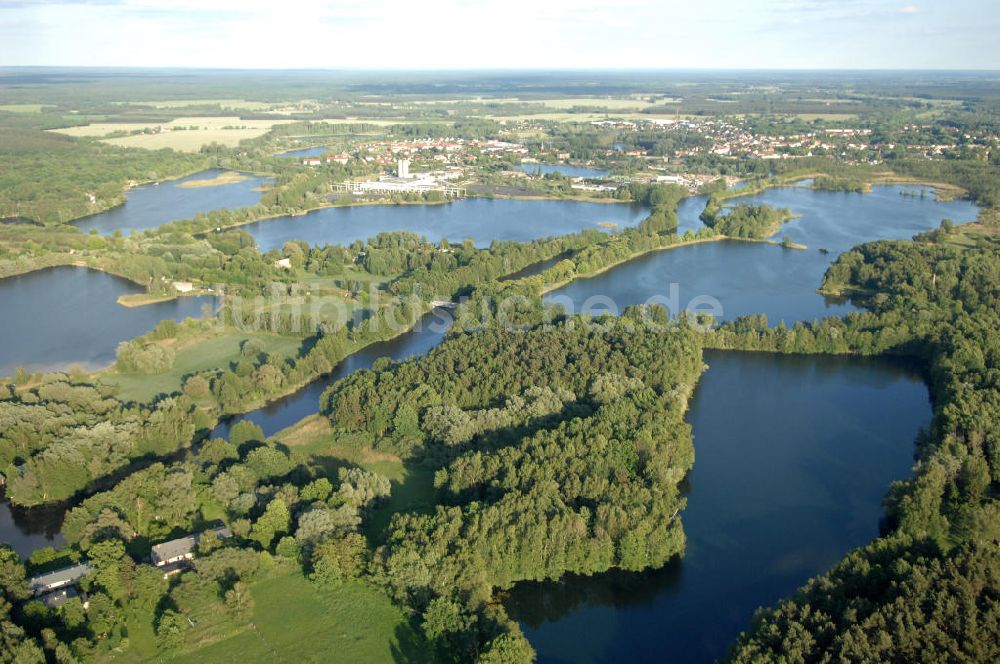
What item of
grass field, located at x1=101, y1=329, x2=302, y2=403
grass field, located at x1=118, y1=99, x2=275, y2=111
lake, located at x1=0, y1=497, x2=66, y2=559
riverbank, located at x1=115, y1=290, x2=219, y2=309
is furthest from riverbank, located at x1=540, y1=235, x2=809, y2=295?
grass field, located at x1=118, y1=99, x2=275, y2=111

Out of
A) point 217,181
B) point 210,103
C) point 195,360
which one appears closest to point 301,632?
point 195,360

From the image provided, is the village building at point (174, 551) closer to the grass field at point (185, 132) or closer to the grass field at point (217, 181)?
the grass field at point (217, 181)

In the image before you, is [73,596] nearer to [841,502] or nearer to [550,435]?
[550,435]

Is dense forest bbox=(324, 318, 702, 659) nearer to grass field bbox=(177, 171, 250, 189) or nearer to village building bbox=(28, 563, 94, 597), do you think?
village building bbox=(28, 563, 94, 597)

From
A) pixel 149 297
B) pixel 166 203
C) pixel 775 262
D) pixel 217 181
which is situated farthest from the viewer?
pixel 217 181

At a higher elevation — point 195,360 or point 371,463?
point 195,360

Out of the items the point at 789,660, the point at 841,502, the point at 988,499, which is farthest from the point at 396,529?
the point at 988,499

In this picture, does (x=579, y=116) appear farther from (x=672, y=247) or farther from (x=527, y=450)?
(x=527, y=450)
